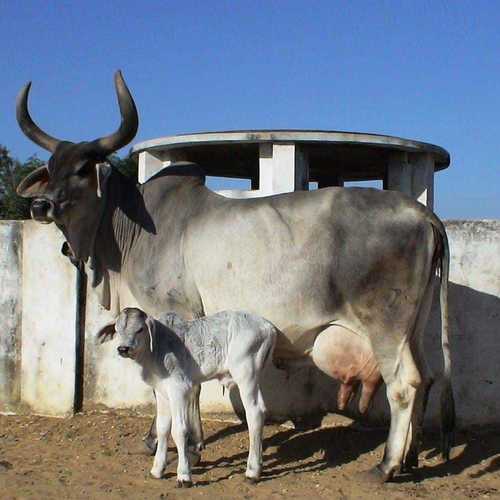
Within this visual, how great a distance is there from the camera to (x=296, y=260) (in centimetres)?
417

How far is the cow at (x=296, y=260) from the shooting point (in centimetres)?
412

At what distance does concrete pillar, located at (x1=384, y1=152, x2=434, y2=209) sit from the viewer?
7320 mm

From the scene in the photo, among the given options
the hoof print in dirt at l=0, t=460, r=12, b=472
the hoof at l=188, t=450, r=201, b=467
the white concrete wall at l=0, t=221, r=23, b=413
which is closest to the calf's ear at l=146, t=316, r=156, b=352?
the hoof at l=188, t=450, r=201, b=467

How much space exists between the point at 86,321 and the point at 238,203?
6.10 feet

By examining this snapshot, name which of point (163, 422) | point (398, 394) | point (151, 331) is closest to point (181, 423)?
point (163, 422)

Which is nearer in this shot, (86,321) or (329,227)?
(329,227)

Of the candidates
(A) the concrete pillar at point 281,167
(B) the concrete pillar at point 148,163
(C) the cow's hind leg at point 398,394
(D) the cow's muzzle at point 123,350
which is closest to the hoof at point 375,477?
(C) the cow's hind leg at point 398,394

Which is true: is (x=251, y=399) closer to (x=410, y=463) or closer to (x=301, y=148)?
(x=410, y=463)

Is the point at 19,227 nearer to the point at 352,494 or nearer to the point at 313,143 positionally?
the point at 313,143

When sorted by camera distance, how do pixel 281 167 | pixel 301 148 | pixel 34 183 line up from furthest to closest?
1. pixel 301 148
2. pixel 281 167
3. pixel 34 183

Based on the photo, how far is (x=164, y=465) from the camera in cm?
414

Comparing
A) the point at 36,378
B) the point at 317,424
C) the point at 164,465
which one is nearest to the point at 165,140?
the point at 36,378

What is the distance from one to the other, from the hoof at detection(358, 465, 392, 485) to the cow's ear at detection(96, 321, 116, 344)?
1.61 metres

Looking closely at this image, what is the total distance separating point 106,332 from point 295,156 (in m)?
3.00
